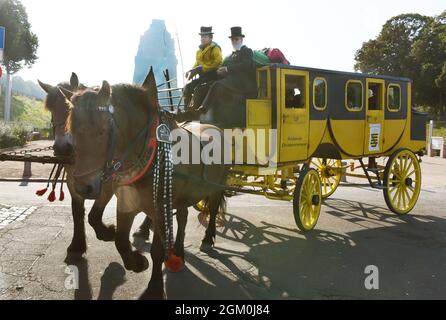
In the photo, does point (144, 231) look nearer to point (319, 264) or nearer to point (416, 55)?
point (319, 264)

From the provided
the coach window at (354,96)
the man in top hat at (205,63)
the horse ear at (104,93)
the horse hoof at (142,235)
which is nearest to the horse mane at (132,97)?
the horse ear at (104,93)

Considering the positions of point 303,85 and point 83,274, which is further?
point 303,85

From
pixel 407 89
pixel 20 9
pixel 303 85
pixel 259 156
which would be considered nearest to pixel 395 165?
pixel 407 89

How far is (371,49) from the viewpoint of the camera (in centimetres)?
5144

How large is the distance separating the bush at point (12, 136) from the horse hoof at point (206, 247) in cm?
1662

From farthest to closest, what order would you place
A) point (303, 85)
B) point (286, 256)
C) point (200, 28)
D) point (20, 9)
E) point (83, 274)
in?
point (20, 9) → point (200, 28) → point (303, 85) → point (286, 256) → point (83, 274)

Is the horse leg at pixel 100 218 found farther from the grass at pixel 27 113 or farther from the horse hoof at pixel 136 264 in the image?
the grass at pixel 27 113

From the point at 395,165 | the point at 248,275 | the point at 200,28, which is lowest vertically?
the point at 248,275

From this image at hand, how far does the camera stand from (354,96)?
7.81m

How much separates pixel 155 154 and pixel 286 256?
2.68m

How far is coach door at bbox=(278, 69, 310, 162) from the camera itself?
6.39m

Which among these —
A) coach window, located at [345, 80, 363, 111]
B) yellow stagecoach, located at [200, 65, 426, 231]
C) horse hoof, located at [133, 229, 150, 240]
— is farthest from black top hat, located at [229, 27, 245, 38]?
horse hoof, located at [133, 229, 150, 240]

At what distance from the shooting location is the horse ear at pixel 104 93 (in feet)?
10.8
